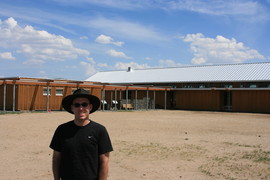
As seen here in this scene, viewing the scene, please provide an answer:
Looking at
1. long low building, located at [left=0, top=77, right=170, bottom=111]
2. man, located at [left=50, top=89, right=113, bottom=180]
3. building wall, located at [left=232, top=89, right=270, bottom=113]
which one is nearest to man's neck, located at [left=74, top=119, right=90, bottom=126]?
man, located at [left=50, top=89, right=113, bottom=180]

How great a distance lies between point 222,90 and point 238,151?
25.7 meters

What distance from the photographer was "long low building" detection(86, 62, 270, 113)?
32.0 meters

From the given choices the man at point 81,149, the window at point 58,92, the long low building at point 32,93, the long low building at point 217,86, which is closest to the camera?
the man at point 81,149

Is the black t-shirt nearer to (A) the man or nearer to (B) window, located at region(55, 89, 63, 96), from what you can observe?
(A) the man

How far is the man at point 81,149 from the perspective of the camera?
2.96m

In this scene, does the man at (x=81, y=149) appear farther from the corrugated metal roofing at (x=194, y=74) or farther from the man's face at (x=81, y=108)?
the corrugated metal roofing at (x=194, y=74)

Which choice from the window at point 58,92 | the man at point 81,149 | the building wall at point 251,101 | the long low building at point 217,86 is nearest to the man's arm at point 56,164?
the man at point 81,149

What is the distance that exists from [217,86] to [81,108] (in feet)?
111

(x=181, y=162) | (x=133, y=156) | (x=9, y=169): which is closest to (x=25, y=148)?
(x=9, y=169)

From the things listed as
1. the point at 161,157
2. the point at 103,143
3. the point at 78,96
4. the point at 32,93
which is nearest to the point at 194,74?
the point at 32,93

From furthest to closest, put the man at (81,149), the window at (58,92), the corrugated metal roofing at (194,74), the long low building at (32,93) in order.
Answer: the corrugated metal roofing at (194,74)
the window at (58,92)
the long low building at (32,93)
the man at (81,149)

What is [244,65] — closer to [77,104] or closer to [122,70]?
[122,70]

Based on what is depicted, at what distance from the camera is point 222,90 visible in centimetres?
3425

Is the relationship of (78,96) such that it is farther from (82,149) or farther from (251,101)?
(251,101)
